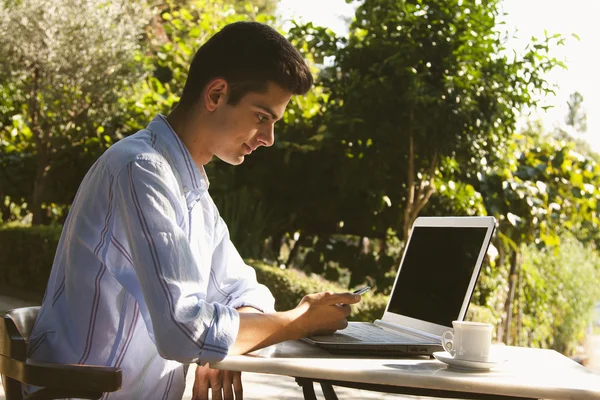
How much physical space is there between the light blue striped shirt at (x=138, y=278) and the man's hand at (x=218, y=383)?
5 cm

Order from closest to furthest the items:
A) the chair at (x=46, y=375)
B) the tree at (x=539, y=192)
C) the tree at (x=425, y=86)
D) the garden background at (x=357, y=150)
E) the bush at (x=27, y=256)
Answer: the chair at (x=46, y=375) < the tree at (x=425, y=86) < the garden background at (x=357, y=150) < the tree at (x=539, y=192) < the bush at (x=27, y=256)

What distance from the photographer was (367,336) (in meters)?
2.00

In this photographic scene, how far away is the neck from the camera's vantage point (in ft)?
6.20

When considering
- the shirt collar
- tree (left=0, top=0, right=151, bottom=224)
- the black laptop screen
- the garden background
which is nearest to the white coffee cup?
the black laptop screen

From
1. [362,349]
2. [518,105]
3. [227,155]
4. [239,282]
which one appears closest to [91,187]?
[227,155]

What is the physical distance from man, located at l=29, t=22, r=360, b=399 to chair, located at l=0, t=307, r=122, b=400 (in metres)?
0.13

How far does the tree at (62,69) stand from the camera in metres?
8.73

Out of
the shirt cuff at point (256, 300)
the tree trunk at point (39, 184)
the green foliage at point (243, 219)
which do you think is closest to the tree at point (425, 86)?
the green foliage at point (243, 219)

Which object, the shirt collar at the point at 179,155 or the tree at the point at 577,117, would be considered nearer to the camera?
the shirt collar at the point at 179,155

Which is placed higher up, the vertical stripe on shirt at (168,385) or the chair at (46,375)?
the chair at (46,375)

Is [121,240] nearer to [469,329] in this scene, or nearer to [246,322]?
[246,322]

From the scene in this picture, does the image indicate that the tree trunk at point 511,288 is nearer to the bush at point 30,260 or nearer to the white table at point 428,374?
the bush at point 30,260

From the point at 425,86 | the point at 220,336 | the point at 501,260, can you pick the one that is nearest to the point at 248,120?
the point at 220,336

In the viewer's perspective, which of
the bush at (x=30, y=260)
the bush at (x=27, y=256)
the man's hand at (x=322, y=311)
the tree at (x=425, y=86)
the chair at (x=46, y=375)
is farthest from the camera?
the bush at (x=27, y=256)
